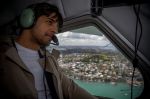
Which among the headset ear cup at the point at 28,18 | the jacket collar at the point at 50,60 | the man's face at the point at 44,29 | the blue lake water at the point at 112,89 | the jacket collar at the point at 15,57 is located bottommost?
the blue lake water at the point at 112,89

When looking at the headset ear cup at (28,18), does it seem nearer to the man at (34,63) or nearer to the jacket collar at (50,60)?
the man at (34,63)

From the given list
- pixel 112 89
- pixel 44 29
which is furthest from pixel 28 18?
pixel 112 89

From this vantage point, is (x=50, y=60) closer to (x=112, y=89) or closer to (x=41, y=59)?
(x=41, y=59)

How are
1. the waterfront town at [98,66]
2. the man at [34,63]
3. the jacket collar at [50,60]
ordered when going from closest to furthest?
the man at [34,63] → the jacket collar at [50,60] → the waterfront town at [98,66]

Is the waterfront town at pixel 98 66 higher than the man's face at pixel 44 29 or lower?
lower

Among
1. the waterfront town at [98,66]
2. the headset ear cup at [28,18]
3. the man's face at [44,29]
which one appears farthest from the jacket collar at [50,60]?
the waterfront town at [98,66]

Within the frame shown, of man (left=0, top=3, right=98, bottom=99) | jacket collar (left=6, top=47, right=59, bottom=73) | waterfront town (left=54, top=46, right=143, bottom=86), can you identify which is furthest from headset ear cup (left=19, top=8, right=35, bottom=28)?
waterfront town (left=54, top=46, right=143, bottom=86)
